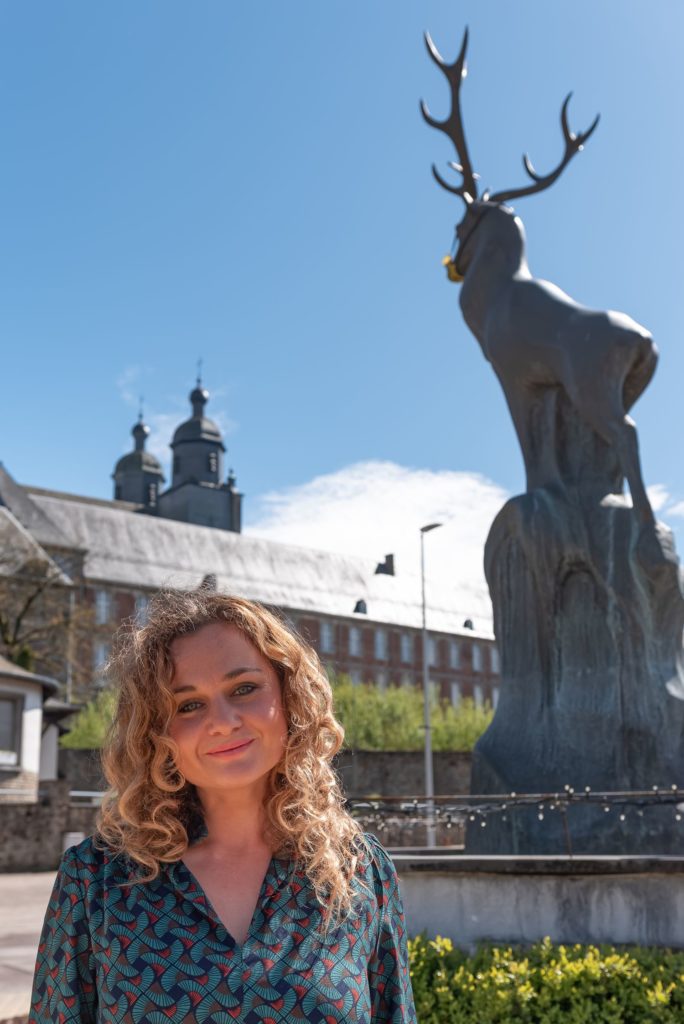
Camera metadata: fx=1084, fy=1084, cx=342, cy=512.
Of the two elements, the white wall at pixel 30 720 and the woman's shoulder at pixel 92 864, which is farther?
the white wall at pixel 30 720

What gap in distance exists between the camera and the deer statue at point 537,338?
941cm

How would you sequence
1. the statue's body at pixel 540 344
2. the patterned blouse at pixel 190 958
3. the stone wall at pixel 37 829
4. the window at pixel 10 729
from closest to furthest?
the patterned blouse at pixel 190 958 < the statue's body at pixel 540 344 < the stone wall at pixel 37 829 < the window at pixel 10 729

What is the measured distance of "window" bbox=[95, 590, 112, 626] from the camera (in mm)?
62938

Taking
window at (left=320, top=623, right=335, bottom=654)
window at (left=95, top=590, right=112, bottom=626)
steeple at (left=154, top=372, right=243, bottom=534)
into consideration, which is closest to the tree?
window at (left=95, top=590, right=112, bottom=626)

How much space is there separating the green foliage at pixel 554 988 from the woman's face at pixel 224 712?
3.40 m

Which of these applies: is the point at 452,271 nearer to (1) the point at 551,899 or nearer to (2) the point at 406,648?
(1) the point at 551,899

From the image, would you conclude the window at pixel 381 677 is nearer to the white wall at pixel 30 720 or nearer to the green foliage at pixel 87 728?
the green foliage at pixel 87 728

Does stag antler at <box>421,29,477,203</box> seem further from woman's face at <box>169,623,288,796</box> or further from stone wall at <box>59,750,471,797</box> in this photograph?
stone wall at <box>59,750,471,797</box>

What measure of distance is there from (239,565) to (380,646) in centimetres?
1154

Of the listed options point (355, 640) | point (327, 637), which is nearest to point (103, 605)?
point (327, 637)

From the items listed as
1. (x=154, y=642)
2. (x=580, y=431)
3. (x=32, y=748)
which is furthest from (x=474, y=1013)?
(x=32, y=748)

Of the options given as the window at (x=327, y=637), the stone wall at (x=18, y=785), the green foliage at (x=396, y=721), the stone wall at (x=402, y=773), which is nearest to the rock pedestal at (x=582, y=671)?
the stone wall at (x=18, y=785)

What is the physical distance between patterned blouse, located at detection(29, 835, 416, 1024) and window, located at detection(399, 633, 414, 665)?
74882mm

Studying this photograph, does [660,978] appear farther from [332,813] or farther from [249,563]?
[249,563]
